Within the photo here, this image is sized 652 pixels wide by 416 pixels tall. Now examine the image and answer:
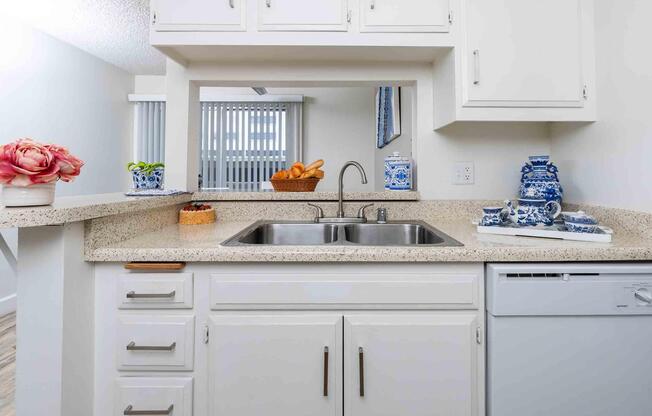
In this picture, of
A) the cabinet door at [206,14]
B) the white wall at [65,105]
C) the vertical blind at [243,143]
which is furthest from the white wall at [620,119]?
the white wall at [65,105]

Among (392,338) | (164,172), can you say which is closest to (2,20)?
(164,172)

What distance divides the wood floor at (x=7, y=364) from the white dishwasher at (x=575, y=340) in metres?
2.12

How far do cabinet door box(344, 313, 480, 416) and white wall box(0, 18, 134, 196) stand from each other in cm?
357

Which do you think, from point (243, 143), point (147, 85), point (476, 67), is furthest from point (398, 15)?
point (147, 85)

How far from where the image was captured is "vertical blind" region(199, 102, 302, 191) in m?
4.39

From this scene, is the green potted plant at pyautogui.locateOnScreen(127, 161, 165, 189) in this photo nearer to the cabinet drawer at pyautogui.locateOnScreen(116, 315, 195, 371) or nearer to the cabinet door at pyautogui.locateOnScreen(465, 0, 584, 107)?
the cabinet drawer at pyautogui.locateOnScreen(116, 315, 195, 371)

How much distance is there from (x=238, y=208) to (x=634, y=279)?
1.46 m

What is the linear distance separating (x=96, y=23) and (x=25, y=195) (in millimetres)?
3124

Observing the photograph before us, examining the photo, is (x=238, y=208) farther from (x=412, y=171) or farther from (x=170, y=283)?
(x=412, y=171)

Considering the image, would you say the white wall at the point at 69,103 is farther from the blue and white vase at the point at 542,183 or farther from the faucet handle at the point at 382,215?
the blue and white vase at the point at 542,183

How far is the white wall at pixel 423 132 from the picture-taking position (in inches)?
62.1

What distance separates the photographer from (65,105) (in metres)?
3.49

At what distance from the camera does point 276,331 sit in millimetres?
909

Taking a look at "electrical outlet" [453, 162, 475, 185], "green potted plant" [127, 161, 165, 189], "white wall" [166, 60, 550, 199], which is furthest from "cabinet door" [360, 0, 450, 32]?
"green potted plant" [127, 161, 165, 189]
